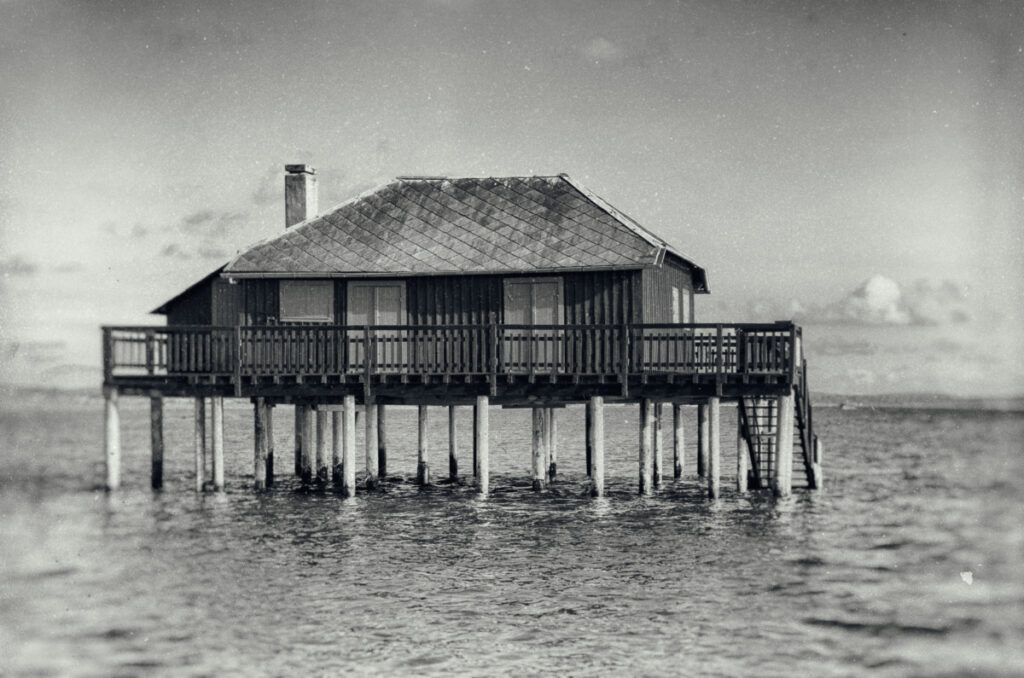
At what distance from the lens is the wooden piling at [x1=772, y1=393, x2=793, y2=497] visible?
28750mm

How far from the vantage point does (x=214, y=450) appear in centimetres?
3175

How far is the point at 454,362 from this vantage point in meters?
30.6

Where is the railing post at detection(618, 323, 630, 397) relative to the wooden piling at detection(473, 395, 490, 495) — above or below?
above

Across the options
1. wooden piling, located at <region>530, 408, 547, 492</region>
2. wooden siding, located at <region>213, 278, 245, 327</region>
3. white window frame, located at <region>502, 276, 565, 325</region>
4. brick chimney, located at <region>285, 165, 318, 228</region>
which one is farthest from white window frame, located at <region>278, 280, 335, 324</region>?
wooden piling, located at <region>530, 408, 547, 492</region>

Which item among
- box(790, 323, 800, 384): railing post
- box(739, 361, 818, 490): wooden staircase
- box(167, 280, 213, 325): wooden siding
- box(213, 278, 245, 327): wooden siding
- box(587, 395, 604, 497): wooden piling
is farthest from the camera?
box(167, 280, 213, 325): wooden siding

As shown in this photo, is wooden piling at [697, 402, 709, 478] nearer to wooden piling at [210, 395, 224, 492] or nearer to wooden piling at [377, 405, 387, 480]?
wooden piling at [377, 405, 387, 480]

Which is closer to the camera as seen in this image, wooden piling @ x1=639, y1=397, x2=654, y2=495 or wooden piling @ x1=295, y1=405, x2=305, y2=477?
wooden piling @ x1=639, y1=397, x2=654, y2=495

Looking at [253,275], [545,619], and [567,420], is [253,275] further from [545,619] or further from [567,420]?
[567,420]

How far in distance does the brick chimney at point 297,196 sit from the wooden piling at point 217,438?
5900mm

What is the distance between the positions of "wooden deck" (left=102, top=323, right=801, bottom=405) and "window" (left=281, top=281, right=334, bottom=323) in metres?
1.05

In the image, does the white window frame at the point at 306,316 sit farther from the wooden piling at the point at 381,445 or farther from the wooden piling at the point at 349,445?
the wooden piling at the point at 381,445

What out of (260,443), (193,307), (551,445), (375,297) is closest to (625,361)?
(375,297)

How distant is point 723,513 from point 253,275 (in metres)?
12.5

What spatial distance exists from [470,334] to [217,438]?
A: 6755 mm
